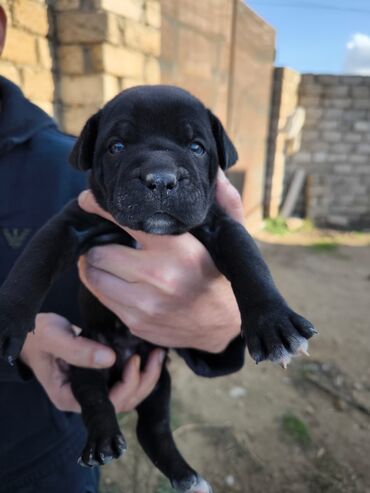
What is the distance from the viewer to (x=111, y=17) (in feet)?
9.61

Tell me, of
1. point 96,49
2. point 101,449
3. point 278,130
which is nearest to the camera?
point 101,449

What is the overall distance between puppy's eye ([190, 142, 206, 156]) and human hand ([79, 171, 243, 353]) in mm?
251

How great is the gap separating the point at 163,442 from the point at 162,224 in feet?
2.79

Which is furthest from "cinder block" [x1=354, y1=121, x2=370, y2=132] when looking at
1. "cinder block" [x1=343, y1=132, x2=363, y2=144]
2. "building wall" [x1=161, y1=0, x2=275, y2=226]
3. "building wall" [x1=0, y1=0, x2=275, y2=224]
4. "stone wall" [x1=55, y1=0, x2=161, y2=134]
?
"stone wall" [x1=55, y1=0, x2=161, y2=134]

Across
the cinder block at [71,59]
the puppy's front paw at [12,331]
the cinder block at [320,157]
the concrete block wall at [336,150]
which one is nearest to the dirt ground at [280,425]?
the puppy's front paw at [12,331]

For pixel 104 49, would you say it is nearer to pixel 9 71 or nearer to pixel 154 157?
pixel 9 71

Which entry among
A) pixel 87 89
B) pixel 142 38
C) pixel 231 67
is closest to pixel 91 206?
pixel 87 89

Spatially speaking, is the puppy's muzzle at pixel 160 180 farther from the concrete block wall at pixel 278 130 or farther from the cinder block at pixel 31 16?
the concrete block wall at pixel 278 130

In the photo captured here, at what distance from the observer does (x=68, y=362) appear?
1.45 metres

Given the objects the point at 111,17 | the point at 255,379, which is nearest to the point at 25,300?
the point at 111,17

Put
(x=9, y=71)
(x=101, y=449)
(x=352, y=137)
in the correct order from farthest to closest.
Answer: (x=352, y=137) → (x=9, y=71) → (x=101, y=449)

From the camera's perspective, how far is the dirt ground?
8.25ft

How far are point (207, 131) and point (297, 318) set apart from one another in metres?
0.68

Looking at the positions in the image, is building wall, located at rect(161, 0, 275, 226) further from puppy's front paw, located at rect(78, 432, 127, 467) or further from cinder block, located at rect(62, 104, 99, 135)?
puppy's front paw, located at rect(78, 432, 127, 467)
